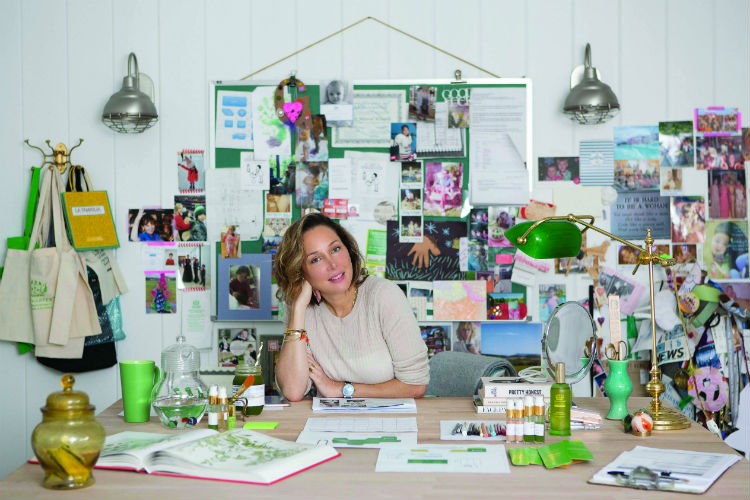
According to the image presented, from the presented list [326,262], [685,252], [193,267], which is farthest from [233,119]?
[685,252]

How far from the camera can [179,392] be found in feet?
5.65

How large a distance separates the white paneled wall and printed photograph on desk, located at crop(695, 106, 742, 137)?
42 millimetres

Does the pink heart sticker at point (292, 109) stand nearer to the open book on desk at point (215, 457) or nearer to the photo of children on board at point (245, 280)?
the photo of children on board at point (245, 280)

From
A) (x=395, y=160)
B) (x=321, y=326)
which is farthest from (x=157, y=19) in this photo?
(x=321, y=326)

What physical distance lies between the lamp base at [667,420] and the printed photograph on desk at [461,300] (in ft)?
4.26

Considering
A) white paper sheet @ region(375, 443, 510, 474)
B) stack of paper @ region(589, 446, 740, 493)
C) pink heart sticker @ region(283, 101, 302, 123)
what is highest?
pink heart sticker @ region(283, 101, 302, 123)

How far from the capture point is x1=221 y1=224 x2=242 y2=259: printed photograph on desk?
303cm

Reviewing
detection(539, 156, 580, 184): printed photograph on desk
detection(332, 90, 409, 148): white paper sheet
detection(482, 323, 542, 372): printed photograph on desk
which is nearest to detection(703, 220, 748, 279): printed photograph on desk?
detection(539, 156, 580, 184): printed photograph on desk

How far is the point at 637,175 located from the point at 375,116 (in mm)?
1098

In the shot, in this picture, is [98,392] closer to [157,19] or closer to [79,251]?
[79,251]

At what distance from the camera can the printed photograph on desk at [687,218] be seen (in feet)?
9.75

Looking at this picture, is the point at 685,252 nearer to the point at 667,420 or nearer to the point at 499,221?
the point at 499,221

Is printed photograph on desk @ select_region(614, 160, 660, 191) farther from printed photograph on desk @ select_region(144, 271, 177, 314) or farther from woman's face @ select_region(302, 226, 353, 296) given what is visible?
printed photograph on desk @ select_region(144, 271, 177, 314)

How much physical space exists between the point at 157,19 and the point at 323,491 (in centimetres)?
238
